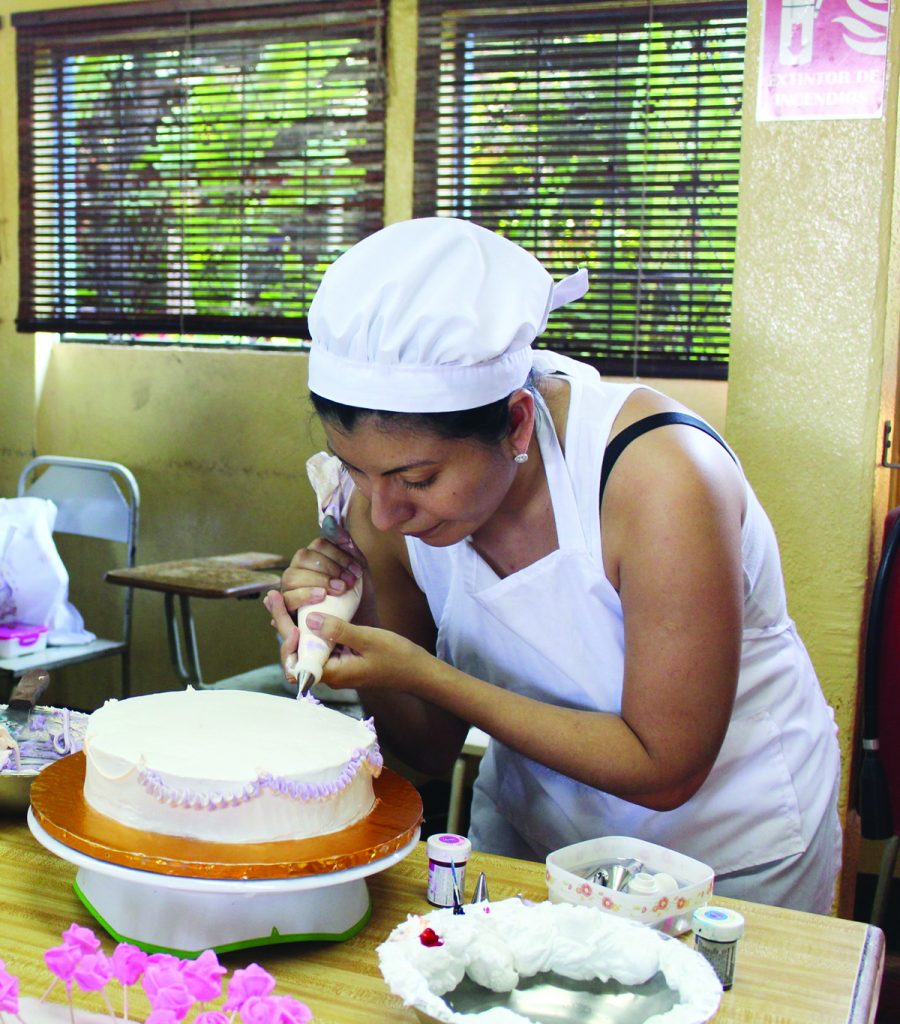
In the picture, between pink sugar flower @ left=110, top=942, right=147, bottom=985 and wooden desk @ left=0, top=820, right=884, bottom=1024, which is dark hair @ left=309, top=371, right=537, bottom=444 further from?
pink sugar flower @ left=110, top=942, right=147, bottom=985

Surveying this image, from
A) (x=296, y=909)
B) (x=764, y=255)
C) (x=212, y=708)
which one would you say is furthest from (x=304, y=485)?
(x=296, y=909)

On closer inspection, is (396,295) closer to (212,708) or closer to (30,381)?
(212,708)

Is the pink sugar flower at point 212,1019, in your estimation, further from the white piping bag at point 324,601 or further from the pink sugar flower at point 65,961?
the white piping bag at point 324,601

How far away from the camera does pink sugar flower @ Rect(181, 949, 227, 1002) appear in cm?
85

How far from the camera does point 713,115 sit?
140 inches

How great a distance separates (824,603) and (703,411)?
1309mm

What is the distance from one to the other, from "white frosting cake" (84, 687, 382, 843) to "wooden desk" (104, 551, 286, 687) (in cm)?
169

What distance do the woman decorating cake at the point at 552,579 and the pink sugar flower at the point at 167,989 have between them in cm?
58

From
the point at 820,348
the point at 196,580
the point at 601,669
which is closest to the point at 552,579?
the point at 601,669

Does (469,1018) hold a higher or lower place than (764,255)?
lower

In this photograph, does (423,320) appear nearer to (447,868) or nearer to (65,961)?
(447,868)

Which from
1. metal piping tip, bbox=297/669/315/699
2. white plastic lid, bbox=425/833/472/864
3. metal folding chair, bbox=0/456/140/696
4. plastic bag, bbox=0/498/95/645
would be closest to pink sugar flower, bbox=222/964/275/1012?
white plastic lid, bbox=425/833/472/864

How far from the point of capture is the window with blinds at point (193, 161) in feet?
13.1

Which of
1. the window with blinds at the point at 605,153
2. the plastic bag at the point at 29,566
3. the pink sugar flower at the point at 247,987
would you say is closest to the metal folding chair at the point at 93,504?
the plastic bag at the point at 29,566
